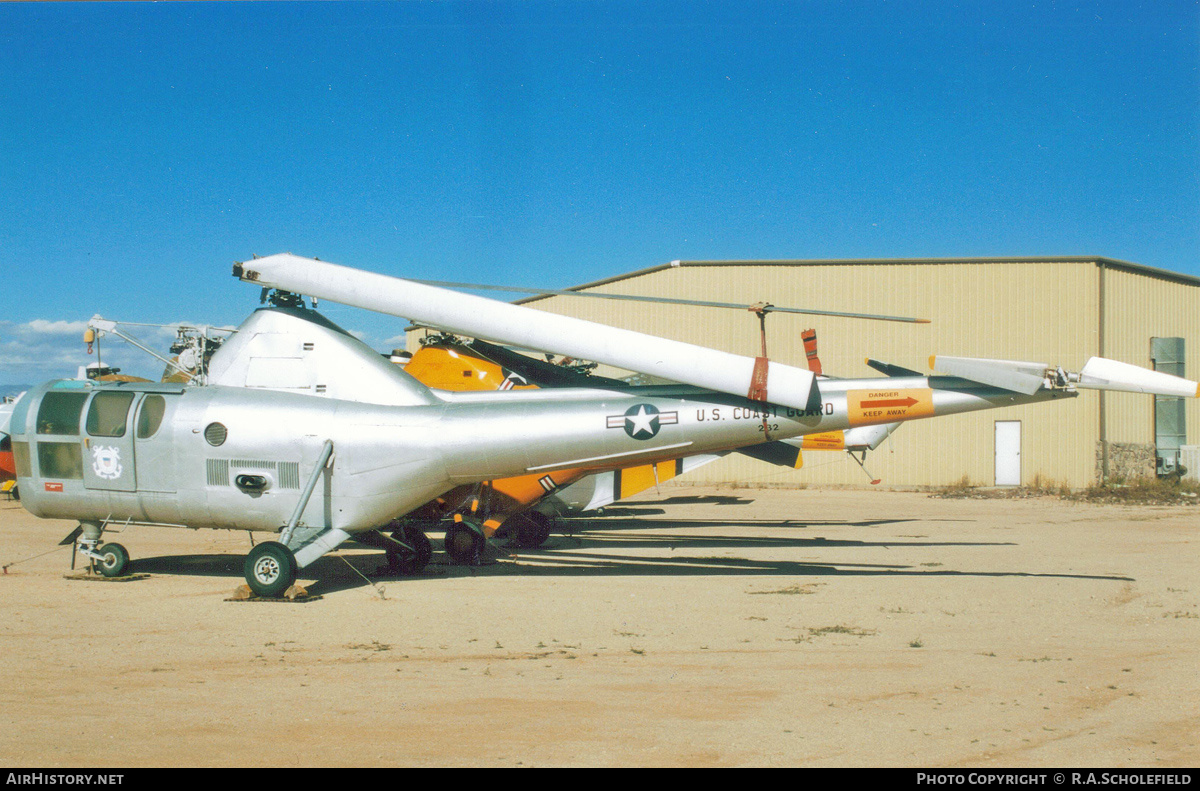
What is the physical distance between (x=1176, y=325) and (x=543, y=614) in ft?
96.1

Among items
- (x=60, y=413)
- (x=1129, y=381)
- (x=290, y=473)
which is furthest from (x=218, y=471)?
(x=1129, y=381)

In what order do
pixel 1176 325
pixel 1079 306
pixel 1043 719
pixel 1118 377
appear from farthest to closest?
pixel 1176 325, pixel 1079 306, pixel 1118 377, pixel 1043 719

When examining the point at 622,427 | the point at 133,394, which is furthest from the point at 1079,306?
the point at 133,394

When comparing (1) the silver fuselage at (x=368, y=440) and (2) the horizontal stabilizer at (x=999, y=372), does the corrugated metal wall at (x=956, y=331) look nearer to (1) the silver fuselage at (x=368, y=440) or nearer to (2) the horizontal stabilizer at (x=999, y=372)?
(2) the horizontal stabilizer at (x=999, y=372)

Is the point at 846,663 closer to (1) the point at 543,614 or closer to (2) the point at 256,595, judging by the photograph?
(1) the point at 543,614

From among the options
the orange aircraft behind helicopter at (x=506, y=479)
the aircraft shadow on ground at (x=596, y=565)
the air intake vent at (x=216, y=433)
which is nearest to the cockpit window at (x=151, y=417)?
the air intake vent at (x=216, y=433)

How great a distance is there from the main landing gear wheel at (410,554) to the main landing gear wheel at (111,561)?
3077mm

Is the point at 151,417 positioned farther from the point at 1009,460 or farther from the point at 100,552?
the point at 1009,460

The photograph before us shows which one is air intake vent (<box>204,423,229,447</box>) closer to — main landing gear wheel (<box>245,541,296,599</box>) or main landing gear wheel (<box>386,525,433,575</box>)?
main landing gear wheel (<box>245,541,296,599</box>)

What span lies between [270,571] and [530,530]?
529 centimetres

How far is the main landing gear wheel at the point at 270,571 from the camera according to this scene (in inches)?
358

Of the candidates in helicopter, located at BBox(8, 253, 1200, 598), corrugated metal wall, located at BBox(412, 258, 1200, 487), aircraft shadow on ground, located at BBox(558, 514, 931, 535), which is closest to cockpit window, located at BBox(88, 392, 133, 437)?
helicopter, located at BBox(8, 253, 1200, 598)

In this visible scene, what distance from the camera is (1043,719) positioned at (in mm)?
5434

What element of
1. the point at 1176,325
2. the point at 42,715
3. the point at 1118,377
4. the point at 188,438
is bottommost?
the point at 42,715
